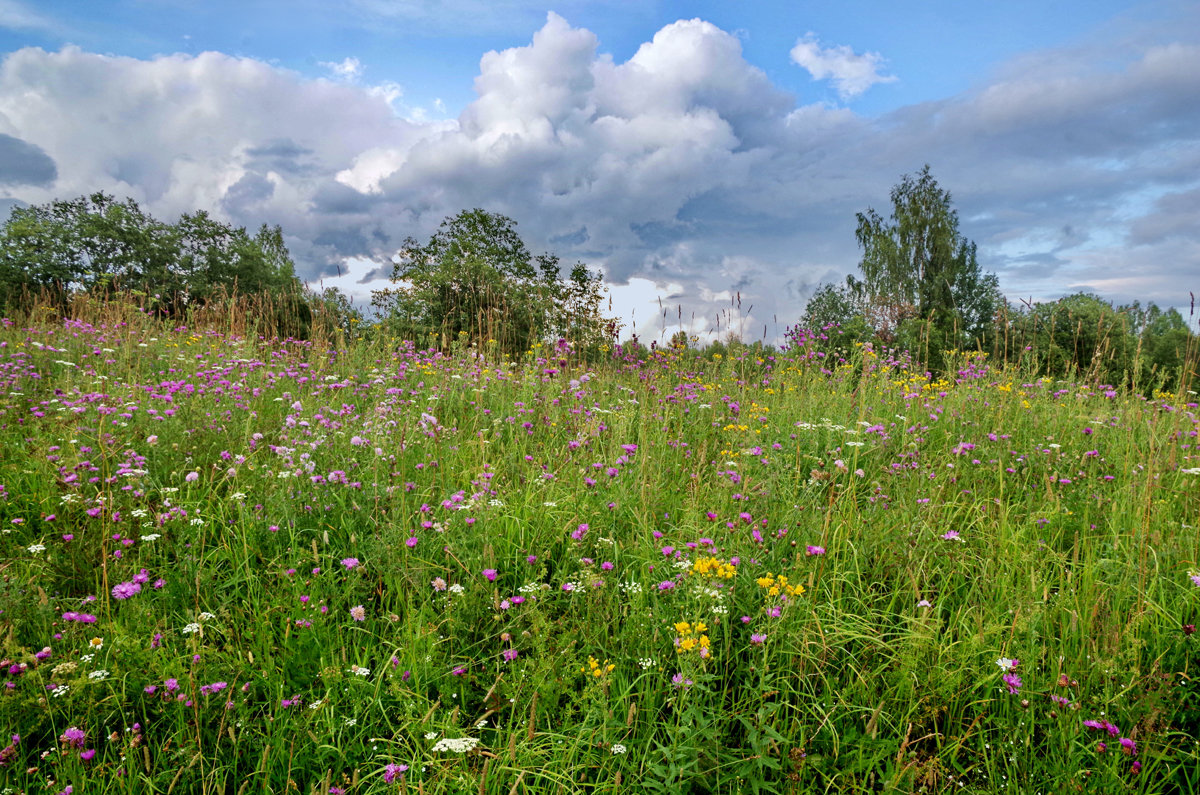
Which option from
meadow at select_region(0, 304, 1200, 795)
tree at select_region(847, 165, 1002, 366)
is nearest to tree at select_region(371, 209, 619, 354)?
meadow at select_region(0, 304, 1200, 795)

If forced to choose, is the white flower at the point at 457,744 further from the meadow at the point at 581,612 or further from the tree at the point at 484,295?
the tree at the point at 484,295

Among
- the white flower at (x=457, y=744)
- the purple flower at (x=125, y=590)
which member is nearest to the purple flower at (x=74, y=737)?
the purple flower at (x=125, y=590)

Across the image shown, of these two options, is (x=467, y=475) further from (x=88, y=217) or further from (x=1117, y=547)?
(x=88, y=217)

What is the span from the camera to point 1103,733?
1.76 m

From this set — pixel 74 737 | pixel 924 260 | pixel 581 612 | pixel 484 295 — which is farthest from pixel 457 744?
Answer: pixel 924 260

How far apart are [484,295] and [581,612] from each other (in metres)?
12.0

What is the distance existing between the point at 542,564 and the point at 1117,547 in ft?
8.28

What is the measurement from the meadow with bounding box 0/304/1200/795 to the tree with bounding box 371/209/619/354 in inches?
137

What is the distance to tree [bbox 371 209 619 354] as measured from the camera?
25.0 ft

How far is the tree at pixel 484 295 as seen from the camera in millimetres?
→ 7611

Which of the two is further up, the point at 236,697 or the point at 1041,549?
the point at 1041,549

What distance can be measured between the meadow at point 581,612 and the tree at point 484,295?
11.5 feet

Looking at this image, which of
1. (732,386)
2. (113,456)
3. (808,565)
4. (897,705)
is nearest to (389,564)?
(808,565)

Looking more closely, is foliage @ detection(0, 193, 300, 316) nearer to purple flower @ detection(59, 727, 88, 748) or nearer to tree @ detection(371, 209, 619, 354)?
tree @ detection(371, 209, 619, 354)
